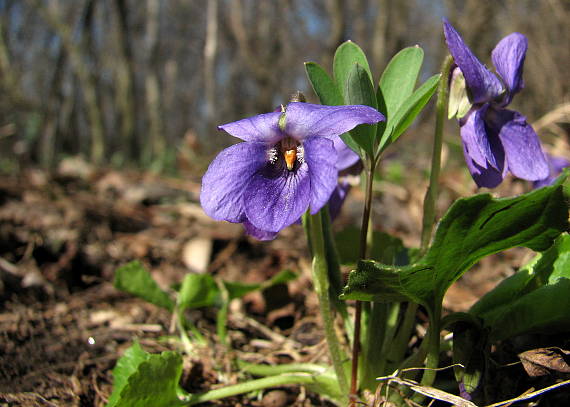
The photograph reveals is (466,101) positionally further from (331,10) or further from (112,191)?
(331,10)

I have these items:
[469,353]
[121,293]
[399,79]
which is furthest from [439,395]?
[121,293]

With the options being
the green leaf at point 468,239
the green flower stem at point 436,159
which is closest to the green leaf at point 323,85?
the green flower stem at point 436,159

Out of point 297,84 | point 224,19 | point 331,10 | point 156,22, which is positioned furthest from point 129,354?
point 297,84

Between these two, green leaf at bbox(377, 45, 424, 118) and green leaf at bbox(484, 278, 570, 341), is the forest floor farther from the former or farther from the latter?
green leaf at bbox(377, 45, 424, 118)

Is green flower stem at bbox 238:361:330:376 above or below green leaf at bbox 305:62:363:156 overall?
below

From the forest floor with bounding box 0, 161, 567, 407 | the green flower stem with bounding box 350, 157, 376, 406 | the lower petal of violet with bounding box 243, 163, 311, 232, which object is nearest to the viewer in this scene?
the lower petal of violet with bounding box 243, 163, 311, 232

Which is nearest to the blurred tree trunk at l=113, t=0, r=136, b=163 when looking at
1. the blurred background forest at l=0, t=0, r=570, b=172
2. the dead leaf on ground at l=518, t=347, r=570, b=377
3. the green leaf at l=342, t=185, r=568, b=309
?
the blurred background forest at l=0, t=0, r=570, b=172
